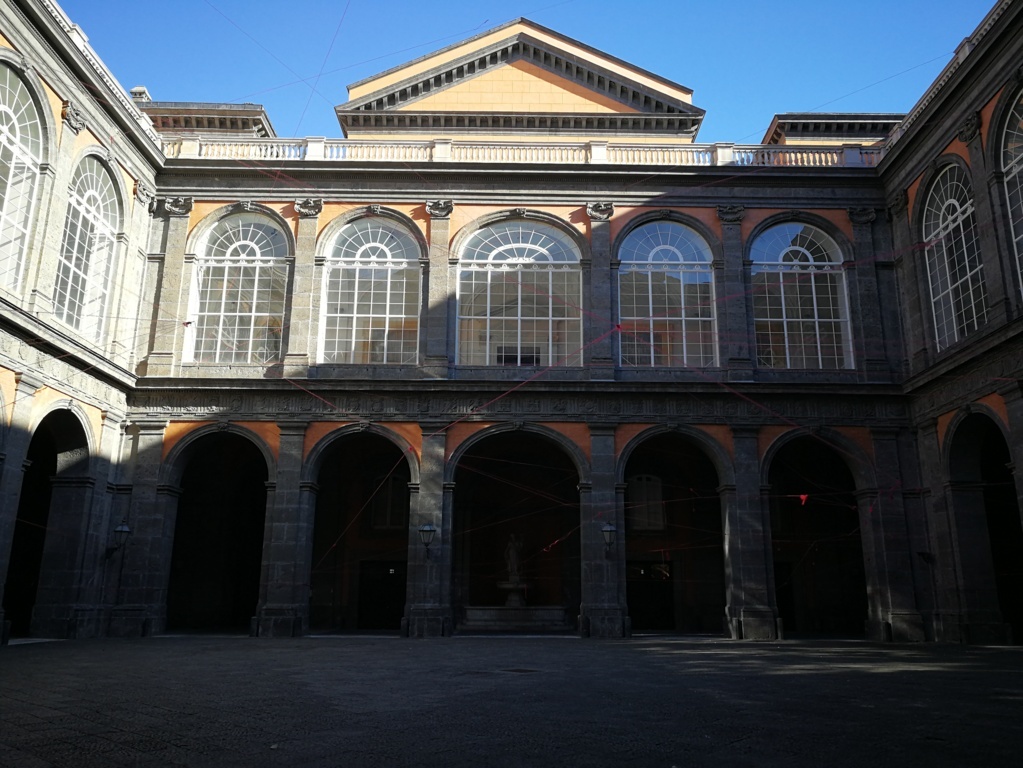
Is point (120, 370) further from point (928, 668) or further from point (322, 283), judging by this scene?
point (928, 668)

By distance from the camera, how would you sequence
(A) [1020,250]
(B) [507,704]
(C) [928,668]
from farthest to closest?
1. (A) [1020,250]
2. (C) [928,668]
3. (B) [507,704]

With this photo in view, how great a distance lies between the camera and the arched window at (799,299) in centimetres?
2488

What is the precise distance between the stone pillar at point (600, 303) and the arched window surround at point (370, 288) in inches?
196

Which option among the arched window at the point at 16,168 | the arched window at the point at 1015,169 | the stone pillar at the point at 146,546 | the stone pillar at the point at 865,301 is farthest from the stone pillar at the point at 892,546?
the arched window at the point at 16,168

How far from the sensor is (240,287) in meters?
25.2

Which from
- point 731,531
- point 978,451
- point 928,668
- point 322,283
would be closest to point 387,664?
point 928,668

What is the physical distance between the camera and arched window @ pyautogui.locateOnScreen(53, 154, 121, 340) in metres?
21.0

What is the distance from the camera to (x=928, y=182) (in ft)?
76.4

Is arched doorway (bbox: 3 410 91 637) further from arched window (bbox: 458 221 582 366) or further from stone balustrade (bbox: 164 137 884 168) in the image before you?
arched window (bbox: 458 221 582 366)

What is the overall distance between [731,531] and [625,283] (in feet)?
25.7

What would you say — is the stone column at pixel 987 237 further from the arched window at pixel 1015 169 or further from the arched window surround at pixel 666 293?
the arched window surround at pixel 666 293

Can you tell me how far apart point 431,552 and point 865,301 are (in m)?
14.4

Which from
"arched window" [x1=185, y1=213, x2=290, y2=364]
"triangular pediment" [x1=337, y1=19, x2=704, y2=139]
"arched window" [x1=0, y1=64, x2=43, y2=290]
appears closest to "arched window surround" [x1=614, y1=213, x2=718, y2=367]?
"triangular pediment" [x1=337, y1=19, x2=704, y2=139]

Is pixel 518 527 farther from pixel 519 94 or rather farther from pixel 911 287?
pixel 519 94
